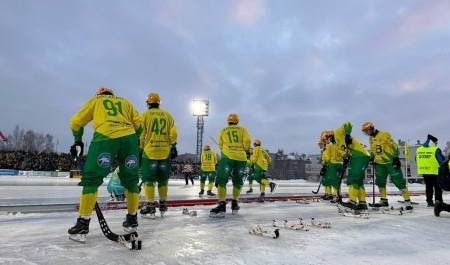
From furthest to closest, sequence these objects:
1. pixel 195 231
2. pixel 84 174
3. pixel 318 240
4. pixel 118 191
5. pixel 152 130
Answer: pixel 118 191
pixel 152 130
pixel 195 231
pixel 318 240
pixel 84 174

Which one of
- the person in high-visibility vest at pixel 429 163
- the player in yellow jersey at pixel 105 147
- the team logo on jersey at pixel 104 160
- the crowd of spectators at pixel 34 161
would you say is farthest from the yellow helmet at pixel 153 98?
the crowd of spectators at pixel 34 161

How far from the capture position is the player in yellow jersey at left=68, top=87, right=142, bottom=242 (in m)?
3.97

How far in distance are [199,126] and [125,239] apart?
1799 inches

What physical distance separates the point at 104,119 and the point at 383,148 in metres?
7.53

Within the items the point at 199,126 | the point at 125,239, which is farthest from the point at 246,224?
the point at 199,126

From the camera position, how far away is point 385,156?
8680mm

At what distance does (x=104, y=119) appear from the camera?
4184 millimetres

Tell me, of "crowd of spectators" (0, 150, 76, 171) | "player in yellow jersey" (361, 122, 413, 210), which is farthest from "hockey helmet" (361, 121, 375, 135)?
"crowd of spectators" (0, 150, 76, 171)

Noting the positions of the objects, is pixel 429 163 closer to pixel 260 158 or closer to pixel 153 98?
pixel 260 158

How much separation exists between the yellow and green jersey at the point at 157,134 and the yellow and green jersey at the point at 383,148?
18.8ft

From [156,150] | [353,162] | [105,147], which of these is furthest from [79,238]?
[353,162]

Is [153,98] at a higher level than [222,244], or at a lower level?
higher

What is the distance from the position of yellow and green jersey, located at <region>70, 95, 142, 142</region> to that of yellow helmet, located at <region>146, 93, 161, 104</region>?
6.97ft

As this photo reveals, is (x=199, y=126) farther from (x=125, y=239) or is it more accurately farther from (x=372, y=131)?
(x=125, y=239)
